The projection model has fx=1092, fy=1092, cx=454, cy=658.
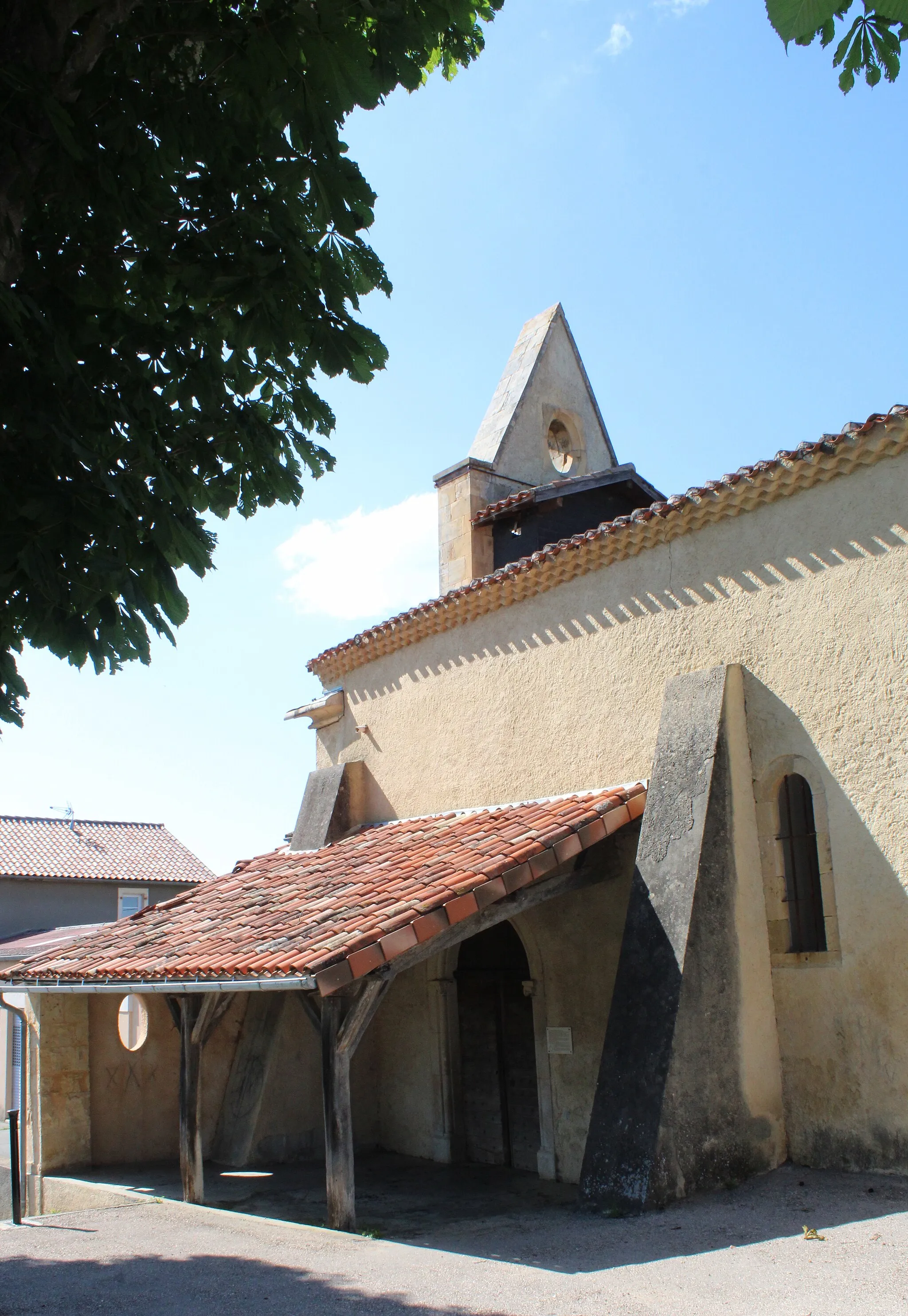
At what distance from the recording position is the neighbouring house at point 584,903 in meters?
7.94

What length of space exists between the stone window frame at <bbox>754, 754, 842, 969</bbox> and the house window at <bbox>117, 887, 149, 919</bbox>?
73.0ft

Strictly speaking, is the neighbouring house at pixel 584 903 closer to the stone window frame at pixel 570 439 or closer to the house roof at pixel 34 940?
the stone window frame at pixel 570 439

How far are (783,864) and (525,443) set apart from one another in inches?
347

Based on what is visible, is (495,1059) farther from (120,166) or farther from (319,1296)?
(120,166)

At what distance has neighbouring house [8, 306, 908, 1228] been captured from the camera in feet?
26.0

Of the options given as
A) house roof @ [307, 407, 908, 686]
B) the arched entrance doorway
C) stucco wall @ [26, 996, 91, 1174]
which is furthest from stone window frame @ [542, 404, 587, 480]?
stucco wall @ [26, 996, 91, 1174]

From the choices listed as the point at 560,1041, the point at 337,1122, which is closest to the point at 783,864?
the point at 560,1041

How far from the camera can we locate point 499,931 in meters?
11.5

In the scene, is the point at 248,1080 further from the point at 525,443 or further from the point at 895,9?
the point at 895,9

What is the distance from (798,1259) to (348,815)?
8325mm

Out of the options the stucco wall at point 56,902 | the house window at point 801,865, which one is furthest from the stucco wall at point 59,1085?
the stucco wall at point 56,902

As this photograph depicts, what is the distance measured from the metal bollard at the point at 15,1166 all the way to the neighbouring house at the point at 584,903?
4.19 ft

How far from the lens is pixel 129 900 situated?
28.1 meters

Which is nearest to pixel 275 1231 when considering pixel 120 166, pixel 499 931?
pixel 499 931
